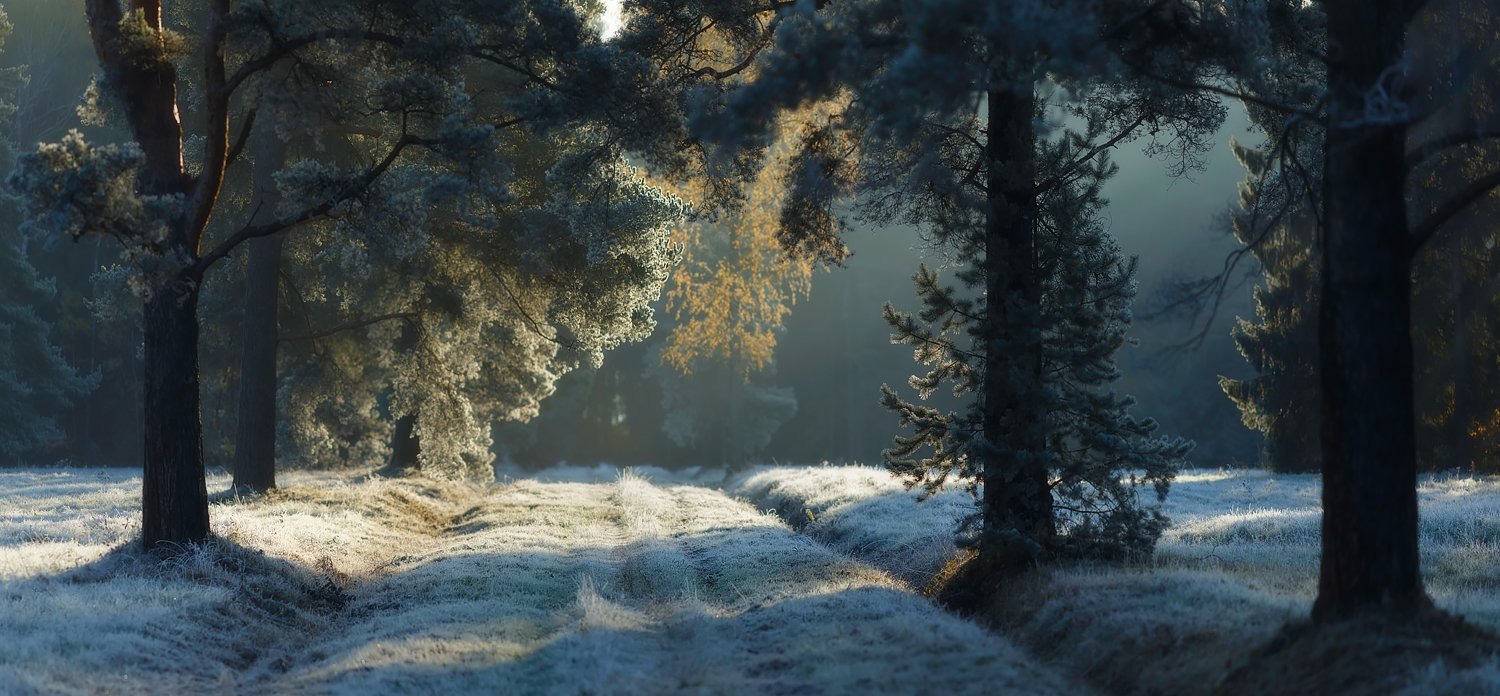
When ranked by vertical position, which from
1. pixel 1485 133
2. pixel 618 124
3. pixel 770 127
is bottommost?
pixel 1485 133

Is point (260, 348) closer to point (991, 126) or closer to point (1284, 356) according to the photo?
point (991, 126)

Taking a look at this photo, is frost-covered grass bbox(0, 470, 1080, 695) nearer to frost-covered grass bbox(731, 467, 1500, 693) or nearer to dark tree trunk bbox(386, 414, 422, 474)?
frost-covered grass bbox(731, 467, 1500, 693)

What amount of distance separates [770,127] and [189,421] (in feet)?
28.5

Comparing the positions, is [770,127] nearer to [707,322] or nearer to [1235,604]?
[1235,604]

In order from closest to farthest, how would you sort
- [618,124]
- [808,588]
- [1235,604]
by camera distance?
[1235,604] → [808,588] → [618,124]

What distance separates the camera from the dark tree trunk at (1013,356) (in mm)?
12859

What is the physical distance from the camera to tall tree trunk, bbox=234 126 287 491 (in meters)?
23.9

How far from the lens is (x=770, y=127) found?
11750 mm

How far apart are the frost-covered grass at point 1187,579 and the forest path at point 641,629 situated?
0.63m

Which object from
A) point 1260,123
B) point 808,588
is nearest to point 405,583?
point 808,588

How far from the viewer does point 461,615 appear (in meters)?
12.1

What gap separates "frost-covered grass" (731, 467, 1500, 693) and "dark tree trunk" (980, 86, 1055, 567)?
0.94 m

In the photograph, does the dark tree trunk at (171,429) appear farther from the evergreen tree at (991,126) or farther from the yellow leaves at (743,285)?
the yellow leaves at (743,285)

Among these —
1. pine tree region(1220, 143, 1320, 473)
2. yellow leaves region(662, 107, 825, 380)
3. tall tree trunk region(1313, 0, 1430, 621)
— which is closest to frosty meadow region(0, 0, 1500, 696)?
tall tree trunk region(1313, 0, 1430, 621)
